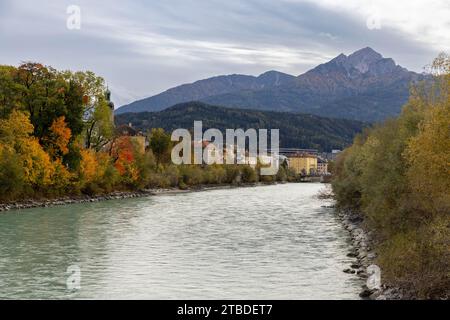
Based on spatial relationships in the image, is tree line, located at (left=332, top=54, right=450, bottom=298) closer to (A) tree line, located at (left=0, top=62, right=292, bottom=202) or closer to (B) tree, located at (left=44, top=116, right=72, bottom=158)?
(A) tree line, located at (left=0, top=62, right=292, bottom=202)

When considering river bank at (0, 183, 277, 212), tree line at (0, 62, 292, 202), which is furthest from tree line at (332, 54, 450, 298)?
tree line at (0, 62, 292, 202)

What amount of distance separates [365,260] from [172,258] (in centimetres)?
868

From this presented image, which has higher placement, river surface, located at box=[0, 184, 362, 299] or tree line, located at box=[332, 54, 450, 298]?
tree line, located at box=[332, 54, 450, 298]

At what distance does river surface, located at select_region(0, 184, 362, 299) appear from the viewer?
21344 millimetres

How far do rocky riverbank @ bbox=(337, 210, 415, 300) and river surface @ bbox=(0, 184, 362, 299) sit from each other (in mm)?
568

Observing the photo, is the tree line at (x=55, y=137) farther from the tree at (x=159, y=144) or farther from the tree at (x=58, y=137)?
the tree at (x=159, y=144)

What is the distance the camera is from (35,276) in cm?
2350

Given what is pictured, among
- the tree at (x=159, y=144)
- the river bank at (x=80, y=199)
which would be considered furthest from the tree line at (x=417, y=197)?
the tree at (x=159, y=144)

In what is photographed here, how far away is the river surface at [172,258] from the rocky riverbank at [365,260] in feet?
1.86

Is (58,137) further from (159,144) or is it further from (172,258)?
(159,144)

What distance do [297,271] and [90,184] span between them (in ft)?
174

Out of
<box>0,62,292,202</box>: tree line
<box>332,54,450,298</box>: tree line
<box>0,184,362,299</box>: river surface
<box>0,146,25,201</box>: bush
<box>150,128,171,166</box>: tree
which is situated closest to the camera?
<box>332,54,450,298</box>: tree line

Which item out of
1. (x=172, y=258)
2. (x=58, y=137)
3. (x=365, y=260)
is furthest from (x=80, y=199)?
(x=365, y=260)
